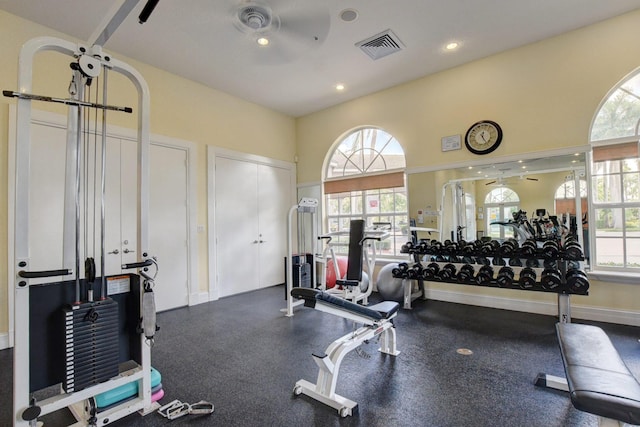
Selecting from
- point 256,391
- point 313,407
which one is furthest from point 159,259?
point 313,407

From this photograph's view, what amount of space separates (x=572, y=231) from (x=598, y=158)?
87 cm

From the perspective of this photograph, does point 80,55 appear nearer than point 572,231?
Yes

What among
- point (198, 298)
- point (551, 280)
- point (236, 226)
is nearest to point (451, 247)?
point (551, 280)

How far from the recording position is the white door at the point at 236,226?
4863 millimetres


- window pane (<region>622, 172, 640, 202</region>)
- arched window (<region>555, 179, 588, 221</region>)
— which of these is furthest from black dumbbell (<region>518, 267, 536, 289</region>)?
window pane (<region>622, 172, 640, 202</region>)

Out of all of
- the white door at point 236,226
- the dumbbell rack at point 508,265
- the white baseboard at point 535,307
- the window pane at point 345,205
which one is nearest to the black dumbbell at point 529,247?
the dumbbell rack at point 508,265

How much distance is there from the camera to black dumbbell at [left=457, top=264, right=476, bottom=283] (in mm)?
3727

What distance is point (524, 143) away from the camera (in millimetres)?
3877

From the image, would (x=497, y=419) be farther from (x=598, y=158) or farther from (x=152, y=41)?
(x=152, y=41)

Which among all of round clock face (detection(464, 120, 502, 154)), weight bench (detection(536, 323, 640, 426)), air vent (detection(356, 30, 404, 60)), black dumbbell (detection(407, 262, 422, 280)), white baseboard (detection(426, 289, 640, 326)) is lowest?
white baseboard (detection(426, 289, 640, 326))

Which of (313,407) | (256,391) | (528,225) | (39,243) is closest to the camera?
(313,407)

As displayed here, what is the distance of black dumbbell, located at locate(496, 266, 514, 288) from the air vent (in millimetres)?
2922

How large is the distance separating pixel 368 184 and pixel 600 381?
414cm

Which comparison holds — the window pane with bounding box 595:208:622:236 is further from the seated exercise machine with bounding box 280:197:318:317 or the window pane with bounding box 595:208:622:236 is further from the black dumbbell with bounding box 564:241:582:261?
the seated exercise machine with bounding box 280:197:318:317
